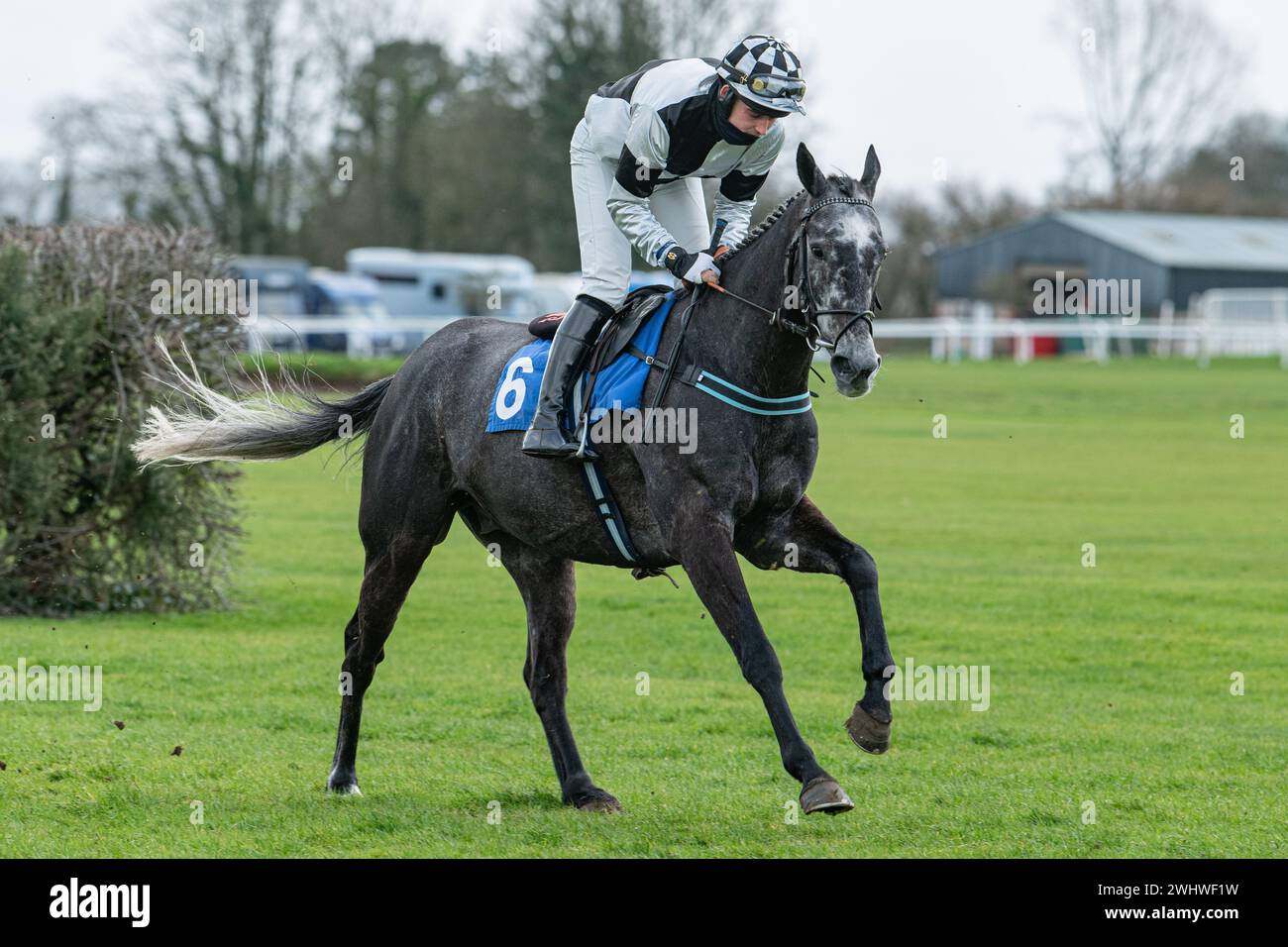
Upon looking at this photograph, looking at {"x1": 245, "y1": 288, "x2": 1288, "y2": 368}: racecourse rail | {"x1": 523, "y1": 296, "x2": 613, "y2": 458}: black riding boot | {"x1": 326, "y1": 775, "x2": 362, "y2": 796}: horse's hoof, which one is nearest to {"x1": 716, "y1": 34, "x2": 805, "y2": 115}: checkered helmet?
{"x1": 523, "y1": 296, "x2": 613, "y2": 458}: black riding boot

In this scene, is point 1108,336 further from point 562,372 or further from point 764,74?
point 764,74

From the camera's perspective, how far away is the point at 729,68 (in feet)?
20.9

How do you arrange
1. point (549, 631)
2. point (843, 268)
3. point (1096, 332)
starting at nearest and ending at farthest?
point (843, 268)
point (549, 631)
point (1096, 332)

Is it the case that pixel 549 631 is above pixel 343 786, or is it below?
above

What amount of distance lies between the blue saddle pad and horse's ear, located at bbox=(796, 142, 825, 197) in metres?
0.90

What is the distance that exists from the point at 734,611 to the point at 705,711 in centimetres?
310

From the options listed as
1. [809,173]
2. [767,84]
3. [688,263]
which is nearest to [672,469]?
[688,263]

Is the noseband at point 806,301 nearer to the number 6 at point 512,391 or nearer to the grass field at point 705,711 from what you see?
the number 6 at point 512,391

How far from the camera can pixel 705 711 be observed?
9.06 meters

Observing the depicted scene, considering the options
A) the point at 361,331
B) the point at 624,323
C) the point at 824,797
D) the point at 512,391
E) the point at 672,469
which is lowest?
the point at 824,797

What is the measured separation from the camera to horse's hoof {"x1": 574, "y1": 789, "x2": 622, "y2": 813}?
6.90m

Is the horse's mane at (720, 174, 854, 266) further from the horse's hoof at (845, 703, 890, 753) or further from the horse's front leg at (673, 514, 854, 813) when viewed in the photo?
the horse's hoof at (845, 703, 890, 753)
